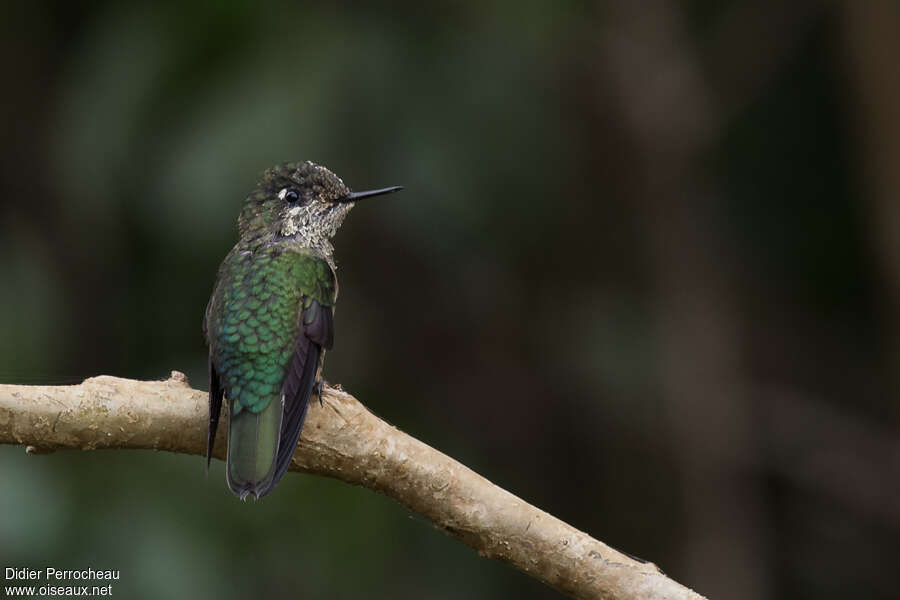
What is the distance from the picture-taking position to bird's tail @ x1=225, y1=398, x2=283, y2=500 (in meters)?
3.45

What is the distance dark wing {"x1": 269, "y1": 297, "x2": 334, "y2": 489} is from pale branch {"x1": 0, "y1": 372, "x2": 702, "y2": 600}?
12 centimetres

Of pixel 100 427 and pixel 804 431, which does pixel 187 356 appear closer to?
pixel 100 427

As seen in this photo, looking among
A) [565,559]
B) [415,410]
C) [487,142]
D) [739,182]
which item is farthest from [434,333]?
[565,559]

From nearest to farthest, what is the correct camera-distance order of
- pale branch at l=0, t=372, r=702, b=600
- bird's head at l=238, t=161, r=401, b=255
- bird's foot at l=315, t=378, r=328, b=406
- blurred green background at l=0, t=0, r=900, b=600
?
pale branch at l=0, t=372, r=702, b=600 < bird's foot at l=315, t=378, r=328, b=406 < bird's head at l=238, t=161, r=401, b=255 < blurred green background at l=0, t=0, r=900, b=600

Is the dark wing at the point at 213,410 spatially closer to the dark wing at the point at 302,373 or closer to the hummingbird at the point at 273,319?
the hummingbird at the point at 273,319

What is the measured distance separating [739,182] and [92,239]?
3795mm

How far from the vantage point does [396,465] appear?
333 cm

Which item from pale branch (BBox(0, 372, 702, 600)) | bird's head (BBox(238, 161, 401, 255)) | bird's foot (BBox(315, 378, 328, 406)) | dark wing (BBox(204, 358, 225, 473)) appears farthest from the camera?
bird's head (BBox(238, 161, 401, 255))

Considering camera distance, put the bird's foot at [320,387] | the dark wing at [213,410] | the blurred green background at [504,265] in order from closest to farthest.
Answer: the dark wing at [213,410] → the bird's foot at [320,387] → the blurred green background at [504,265]

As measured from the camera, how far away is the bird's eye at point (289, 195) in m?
4.75

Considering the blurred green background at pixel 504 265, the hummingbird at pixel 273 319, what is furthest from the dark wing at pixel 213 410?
the blurred green background at pixel 504 265

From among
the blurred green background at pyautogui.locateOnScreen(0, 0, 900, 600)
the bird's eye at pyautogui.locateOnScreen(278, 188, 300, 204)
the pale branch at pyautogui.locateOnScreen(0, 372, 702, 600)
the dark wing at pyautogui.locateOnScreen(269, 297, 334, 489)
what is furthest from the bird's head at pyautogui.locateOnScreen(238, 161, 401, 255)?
the pale branch at pyautogui.locateOnScreen(0, 372, 702, 600)

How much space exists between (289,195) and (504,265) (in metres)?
3.11

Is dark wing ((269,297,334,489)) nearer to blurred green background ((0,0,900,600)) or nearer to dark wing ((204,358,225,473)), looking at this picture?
dark wing ((204,358,225,473))
